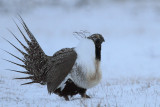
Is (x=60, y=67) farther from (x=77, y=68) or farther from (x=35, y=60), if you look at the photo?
(x=35, y=60)

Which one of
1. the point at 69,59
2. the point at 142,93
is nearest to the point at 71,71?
the point at 69,59

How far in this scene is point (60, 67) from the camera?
17.1 ft

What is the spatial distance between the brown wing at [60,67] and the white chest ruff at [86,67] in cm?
9

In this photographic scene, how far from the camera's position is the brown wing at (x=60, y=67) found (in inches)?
198

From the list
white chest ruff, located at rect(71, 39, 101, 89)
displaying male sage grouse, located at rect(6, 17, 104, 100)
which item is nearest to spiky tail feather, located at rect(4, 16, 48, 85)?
displaying male sage grouse, located at rect(6, 17, 104, 100)

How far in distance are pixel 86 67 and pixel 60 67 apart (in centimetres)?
52

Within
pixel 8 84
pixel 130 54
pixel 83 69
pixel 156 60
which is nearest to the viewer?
pixel 83 69

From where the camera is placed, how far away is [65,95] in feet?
17.5

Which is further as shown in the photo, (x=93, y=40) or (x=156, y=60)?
(x=156, y=60)

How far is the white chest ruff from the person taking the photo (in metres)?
4.90

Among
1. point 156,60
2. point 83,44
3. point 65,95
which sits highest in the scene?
point 156,60

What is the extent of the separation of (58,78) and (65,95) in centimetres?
33

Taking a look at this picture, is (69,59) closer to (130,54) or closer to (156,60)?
(156,60)

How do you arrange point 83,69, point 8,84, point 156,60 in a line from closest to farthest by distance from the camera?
point 83,69 < point 8,84 < point 156,60
